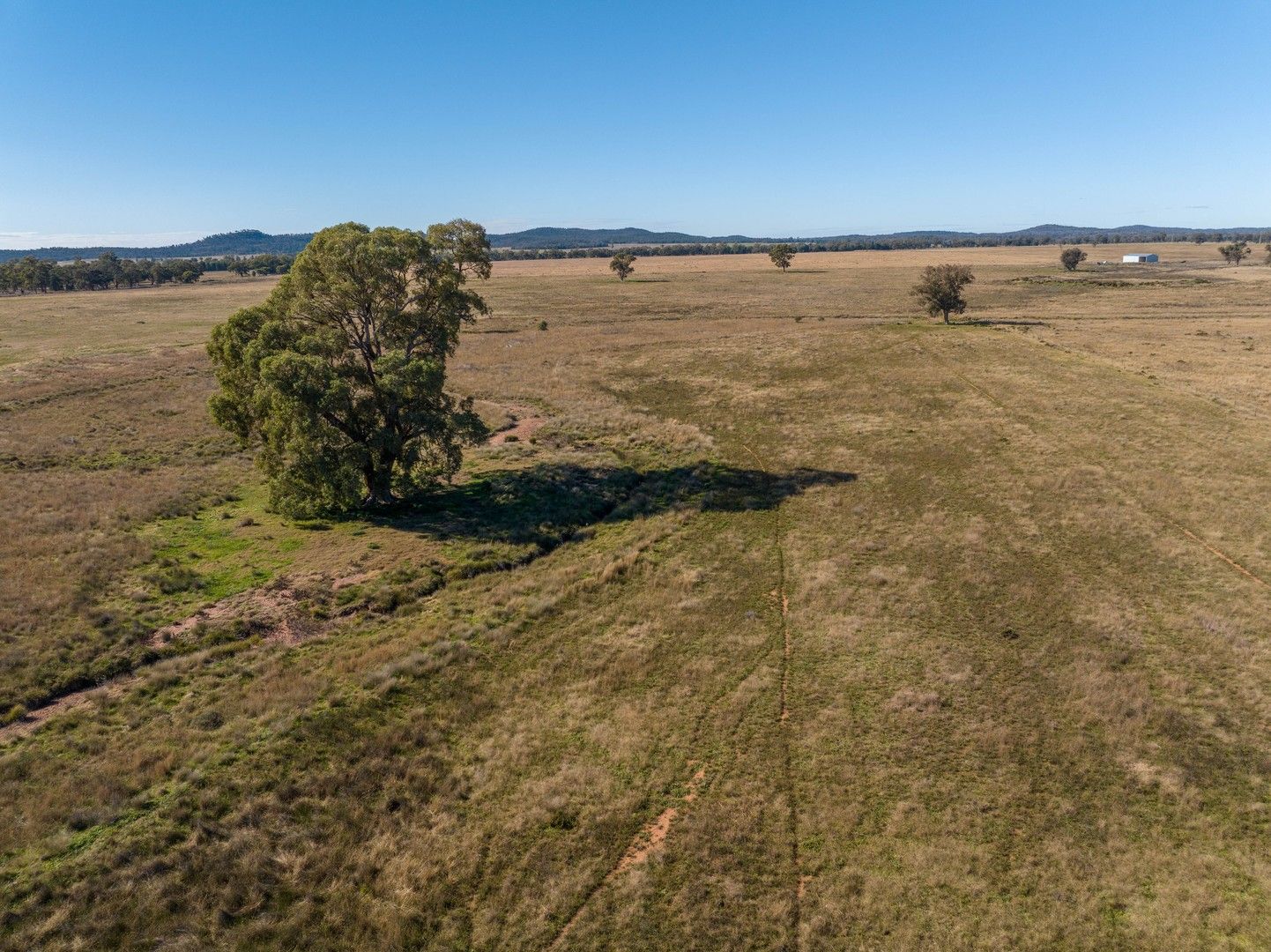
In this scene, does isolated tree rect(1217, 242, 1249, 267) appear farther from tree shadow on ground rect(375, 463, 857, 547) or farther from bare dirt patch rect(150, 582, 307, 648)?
bare dirt patch rect(150, 582, 307, 648)

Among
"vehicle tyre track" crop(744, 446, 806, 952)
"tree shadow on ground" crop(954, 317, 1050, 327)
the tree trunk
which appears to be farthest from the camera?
"tree shadow on ground" crop(954, 317, 1050, 327)

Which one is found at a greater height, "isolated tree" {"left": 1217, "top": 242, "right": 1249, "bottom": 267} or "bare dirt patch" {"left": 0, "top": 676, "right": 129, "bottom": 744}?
"isolated tree" {"left": 1217, "top": 242, "right": 1249, "bottom": 267}

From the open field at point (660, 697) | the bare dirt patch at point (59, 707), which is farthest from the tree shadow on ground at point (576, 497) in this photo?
the bare dirt patch at point (59, 707)

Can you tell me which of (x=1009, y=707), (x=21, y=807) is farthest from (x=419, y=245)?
(x=1009, y=707)

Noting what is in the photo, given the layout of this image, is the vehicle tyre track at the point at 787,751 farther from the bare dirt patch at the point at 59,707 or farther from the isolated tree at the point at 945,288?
the isolated tree at the point at 945,288

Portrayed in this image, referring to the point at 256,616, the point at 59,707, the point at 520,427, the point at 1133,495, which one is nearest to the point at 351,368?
the point at 256,616

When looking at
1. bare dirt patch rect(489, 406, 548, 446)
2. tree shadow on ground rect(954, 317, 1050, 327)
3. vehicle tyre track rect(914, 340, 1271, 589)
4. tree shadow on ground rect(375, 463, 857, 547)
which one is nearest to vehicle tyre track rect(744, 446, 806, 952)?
tree shadow on ground rect(375, 463, 857, 547)
